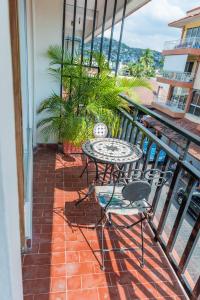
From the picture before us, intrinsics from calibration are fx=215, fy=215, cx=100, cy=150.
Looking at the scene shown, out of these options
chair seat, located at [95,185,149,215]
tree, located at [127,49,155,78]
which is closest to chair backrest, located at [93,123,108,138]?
chair seat, located at [95,185,149,215]

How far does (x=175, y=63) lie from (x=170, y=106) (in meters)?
3.12

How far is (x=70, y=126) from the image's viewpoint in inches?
118

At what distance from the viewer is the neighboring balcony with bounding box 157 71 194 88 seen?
1456 centimetres

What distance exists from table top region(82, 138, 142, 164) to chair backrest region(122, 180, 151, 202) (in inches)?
17.4

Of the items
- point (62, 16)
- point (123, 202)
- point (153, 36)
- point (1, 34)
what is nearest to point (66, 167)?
point (123, 202)

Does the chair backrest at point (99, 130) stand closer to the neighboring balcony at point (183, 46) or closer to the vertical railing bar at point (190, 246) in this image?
the vertical railing bar at point (190, 246)

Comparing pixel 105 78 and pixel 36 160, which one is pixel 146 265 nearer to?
pixel 36 160

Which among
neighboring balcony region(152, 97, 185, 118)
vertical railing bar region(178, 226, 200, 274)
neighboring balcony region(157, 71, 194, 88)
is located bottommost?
neighboring balcony region(152, 97, 185, 118)

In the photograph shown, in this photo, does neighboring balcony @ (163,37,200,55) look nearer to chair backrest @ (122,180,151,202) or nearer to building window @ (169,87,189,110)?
building window @ (169,87,189,110)

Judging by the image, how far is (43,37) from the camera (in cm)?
298

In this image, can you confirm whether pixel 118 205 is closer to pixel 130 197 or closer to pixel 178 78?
pixel 130 197

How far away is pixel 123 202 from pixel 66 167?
140 cm

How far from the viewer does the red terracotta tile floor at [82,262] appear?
1.50 metres

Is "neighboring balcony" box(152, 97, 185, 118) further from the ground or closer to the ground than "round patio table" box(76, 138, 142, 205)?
closer to the ground
